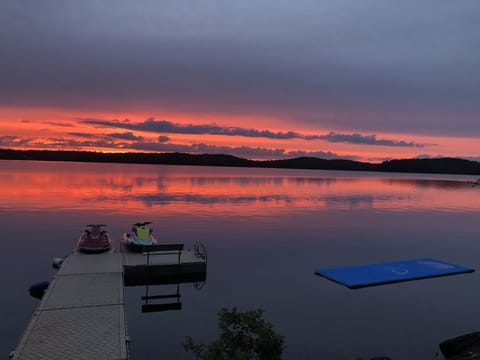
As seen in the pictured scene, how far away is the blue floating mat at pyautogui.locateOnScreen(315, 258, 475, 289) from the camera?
2409cm

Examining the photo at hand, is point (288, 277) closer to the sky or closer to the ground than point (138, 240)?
closer to the ground

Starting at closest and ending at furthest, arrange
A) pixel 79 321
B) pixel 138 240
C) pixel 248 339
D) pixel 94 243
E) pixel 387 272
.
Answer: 1. pixel 248 339
2. pixel 79 321
3. pixel 387 272
4. pixel 94 243
5. pixel 138 240

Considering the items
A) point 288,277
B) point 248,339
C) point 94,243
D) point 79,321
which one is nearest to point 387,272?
point 288,277

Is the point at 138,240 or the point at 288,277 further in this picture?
the point at 138,240

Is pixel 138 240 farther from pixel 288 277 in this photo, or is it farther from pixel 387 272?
pixel 387 272

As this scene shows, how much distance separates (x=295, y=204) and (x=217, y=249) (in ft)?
141

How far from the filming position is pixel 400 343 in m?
17.9

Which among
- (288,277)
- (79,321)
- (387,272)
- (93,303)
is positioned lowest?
(288,277)

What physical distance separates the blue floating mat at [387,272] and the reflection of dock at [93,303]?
8591mm

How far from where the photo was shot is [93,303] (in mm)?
16203

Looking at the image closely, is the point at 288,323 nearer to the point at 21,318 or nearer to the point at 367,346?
the point at 367,346

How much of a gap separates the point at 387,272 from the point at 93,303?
1825 cm

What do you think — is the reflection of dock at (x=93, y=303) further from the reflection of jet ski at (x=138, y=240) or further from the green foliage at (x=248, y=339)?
the green foliage at (x=248, y=339)

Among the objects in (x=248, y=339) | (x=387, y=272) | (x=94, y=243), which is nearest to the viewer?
(x=248, y=339)
